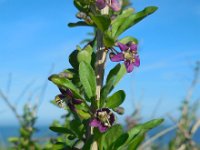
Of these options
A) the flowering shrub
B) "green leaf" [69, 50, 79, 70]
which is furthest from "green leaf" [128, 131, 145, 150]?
"green leaf" [69, 50, 79, 70]

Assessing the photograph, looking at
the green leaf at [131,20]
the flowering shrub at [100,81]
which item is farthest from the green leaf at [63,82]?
the green leaf at [131,20]

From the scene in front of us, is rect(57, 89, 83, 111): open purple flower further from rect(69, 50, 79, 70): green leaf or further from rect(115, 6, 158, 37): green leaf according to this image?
rect(115, 6, 158, 37): green leaf

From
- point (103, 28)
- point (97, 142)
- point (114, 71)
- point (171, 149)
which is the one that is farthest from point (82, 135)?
point (171, 149)

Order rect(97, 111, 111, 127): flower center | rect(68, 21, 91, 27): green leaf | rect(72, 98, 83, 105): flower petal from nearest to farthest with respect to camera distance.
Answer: rect(97, 111, 111, 127): flower center, rect(72, 98, 83, 105): flower petal, rect(68, 21, 91, 27): green leaf

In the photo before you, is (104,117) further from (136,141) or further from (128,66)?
(128,66)

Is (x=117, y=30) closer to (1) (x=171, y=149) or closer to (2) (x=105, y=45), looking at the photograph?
(2) (x=105, y=45)

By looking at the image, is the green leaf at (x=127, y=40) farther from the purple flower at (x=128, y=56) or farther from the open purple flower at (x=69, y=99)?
the open purple flower at (x=69, y=99)
